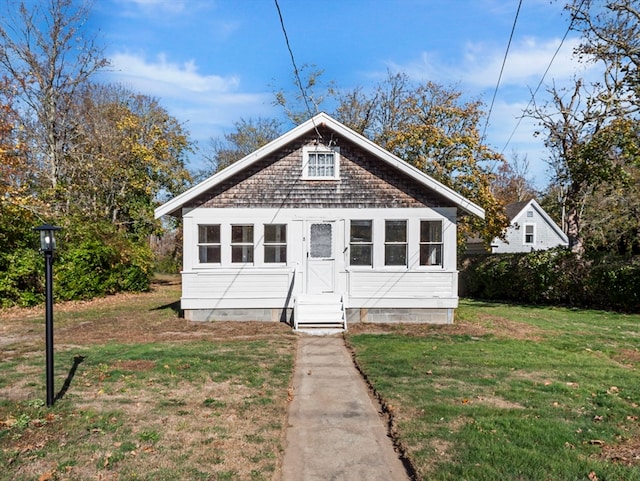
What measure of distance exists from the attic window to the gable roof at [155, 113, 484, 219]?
533 millimetres

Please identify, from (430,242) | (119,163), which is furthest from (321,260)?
(119,163)

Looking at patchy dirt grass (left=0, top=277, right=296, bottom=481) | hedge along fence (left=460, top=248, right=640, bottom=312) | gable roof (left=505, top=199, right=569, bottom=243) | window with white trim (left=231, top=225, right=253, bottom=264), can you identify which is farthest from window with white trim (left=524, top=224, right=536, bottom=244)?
patchy dirt grass (left=0, top=277, right=296, bottom=481)

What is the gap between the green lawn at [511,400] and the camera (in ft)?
14.3

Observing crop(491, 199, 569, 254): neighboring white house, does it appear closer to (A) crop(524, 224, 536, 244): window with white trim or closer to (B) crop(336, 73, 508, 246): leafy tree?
(A) crop(524, 224, 536, 244): window with white trim

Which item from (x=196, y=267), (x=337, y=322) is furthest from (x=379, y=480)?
(x=196, y=267)

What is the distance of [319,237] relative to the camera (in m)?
13.5

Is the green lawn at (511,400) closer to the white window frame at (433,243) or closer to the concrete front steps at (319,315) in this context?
the concrete front steps at (319,315)

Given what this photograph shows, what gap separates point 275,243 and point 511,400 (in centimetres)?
848

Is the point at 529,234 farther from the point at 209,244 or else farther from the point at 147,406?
the point at 147,406

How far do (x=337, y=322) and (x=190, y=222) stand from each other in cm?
494

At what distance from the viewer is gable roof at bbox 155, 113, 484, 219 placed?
12.9m

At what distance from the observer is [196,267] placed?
13.3 meters

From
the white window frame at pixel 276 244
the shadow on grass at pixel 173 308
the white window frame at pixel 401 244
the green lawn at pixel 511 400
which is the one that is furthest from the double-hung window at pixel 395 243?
the shadow on grass at pixel 173 308

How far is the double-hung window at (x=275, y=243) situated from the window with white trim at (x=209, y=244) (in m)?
1.39
